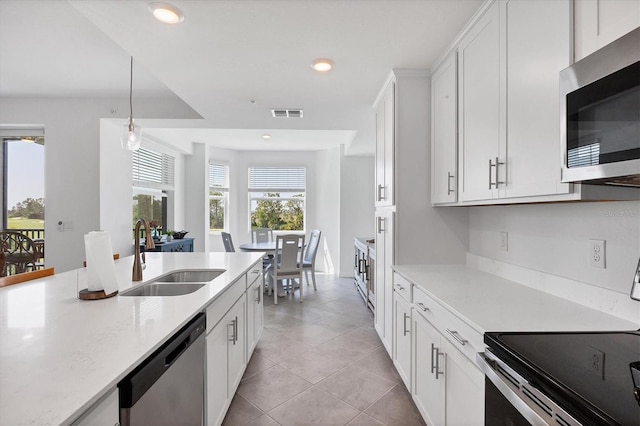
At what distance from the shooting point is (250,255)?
10.1 ft

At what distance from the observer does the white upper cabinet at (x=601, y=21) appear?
37.0 inches

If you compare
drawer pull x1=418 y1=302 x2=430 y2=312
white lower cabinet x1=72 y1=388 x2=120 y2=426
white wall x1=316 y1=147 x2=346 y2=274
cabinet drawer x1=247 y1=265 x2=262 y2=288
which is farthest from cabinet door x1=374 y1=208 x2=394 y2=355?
white wall x1=316 y1=147 x2=346 y2=274

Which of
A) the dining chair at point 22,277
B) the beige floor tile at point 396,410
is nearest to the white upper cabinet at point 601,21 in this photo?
the beige floor tile at point 396,410

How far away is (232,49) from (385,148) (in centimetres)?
148

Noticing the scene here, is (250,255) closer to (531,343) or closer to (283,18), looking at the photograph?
(283,18)

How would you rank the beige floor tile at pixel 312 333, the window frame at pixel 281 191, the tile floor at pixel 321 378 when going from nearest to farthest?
the tile floor at pixel 321 378
the beige floor tile at pixel 312 333
the window frame at pixel 281 191

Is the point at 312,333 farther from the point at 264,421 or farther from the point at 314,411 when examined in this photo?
the point at 264,421

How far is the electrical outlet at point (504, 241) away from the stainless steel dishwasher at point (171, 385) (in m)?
1.85

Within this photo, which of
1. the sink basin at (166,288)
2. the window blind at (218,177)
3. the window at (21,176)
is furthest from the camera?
the window blind at (218,177)

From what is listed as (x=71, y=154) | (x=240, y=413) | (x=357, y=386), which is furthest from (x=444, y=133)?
(x=71, y=154)

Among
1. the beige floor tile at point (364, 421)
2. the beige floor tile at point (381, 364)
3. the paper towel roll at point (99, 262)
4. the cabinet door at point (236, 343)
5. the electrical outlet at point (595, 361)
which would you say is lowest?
the beige floor tile at point (364, 421)

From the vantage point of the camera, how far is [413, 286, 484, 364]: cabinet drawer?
1276mm

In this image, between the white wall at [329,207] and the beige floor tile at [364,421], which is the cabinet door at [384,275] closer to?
the beige floor tile at [364,421]

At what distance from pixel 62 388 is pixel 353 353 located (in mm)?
2588
